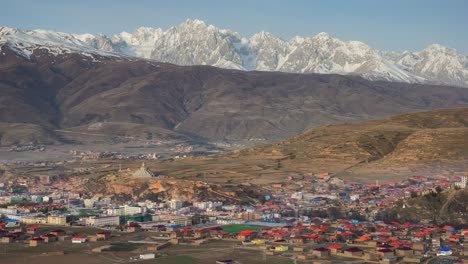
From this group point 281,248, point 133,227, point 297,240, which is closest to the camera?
point 281,248

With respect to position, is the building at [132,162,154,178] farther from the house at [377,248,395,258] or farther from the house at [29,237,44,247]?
the house at [377,248,395,258]

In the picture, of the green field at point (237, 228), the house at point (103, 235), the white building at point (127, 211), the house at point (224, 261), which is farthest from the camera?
the white building at point (127, 211)

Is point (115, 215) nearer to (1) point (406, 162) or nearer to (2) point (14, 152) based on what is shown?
(1) point (406, 162)

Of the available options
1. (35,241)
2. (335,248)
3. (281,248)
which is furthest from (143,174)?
(335,248)

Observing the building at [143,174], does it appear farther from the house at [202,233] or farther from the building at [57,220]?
the house at [202,233]

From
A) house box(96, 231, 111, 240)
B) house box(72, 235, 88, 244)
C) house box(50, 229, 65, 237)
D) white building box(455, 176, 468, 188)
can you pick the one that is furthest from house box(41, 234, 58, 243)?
white building box(455, 176, 468, 188)

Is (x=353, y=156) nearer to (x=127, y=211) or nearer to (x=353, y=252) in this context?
(x=127, y=211)

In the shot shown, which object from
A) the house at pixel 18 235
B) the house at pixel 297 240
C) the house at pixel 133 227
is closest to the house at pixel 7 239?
the house at pixel 18 235

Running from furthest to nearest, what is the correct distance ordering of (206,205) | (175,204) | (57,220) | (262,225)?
(175,204), (206,205), (57,220), (262,225)
